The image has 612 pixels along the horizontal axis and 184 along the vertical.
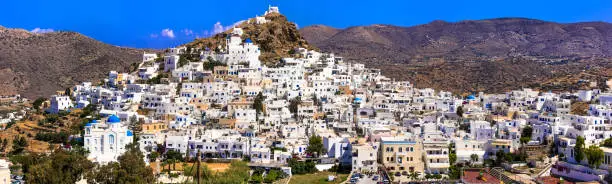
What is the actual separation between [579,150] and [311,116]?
18.6 meters

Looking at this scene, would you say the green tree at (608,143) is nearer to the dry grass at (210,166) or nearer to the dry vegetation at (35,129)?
the dry grass at (210,166)

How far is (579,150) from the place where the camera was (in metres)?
36.2

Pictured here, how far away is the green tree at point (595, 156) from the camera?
34.8 m

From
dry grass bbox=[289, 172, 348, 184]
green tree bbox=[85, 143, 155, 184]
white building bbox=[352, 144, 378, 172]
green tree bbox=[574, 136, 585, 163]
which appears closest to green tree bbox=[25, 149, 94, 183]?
green tree bbox=[85, 143, 155, 184]

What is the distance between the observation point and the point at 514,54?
127 m

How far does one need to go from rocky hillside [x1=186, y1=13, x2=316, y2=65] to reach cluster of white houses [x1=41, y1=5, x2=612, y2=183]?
2.77m

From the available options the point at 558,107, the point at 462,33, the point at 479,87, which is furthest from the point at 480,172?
the point at 462,33

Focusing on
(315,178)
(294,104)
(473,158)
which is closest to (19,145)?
(294,104)

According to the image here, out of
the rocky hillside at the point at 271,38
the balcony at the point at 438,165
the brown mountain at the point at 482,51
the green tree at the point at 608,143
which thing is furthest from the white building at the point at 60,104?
the brown mountain at the point at 482,51

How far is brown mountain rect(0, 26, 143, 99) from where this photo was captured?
84938mm

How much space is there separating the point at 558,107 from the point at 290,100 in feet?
62.3

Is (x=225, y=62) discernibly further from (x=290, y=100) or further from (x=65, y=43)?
(x=65, y=43)

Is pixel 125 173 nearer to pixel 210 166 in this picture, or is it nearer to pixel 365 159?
pixel 210 166

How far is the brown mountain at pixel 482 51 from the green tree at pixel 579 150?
3231 centimetres
